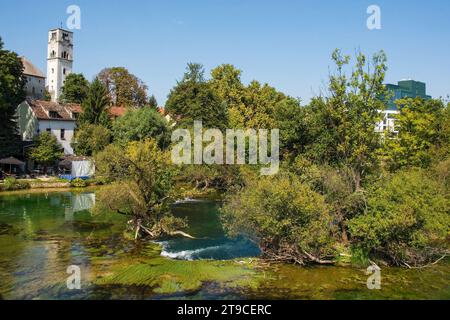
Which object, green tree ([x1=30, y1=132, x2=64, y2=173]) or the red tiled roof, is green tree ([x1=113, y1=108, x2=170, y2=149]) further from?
the red tiled roof

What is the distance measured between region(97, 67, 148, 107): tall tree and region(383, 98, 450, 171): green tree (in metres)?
63.3

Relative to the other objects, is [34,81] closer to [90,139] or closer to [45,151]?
[90,139]

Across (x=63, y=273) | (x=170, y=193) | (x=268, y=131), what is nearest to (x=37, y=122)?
(x=268, y=131)

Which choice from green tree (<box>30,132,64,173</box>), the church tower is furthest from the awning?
the church tower

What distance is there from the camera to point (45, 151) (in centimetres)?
6231

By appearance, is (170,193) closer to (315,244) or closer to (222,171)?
(315,244)

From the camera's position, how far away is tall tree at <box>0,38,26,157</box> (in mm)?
57938

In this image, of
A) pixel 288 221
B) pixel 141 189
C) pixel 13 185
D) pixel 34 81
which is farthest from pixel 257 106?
pixel 34 81

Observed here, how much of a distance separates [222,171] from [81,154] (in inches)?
1052

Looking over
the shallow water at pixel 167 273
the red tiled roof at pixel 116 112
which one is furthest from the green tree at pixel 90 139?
the shallow water at pixel 167 273

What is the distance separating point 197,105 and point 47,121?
81.1ft

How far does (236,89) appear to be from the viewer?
77000 millimetres

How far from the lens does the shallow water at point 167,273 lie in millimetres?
21266

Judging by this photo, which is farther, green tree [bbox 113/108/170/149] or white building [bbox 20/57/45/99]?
white building [bbox 20/57/45/99]
